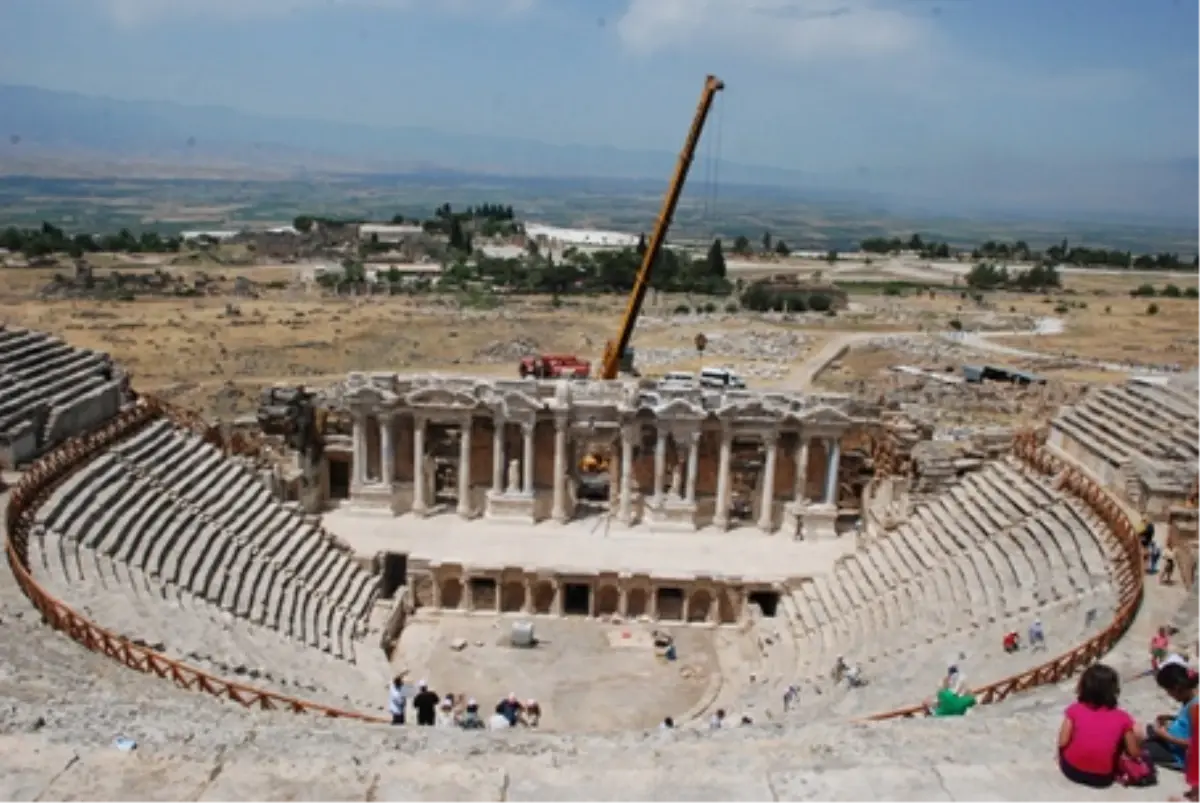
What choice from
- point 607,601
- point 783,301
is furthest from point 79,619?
point 783,301

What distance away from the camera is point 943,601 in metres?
26.5

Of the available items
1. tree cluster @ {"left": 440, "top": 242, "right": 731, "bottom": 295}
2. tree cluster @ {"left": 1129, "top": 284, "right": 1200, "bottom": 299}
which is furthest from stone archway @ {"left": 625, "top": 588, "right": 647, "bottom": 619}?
tree cluster @ {"left": 1129, "top": 284, "right": 1200, "bottom": 299}

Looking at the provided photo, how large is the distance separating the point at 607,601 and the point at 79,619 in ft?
55.4

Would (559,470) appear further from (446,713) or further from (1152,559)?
(1152,559)

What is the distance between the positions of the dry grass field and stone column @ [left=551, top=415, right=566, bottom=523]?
21.2m

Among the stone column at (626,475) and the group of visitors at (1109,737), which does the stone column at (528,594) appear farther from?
the group of visitors at (1109,737)

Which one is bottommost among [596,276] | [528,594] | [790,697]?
[528,594]

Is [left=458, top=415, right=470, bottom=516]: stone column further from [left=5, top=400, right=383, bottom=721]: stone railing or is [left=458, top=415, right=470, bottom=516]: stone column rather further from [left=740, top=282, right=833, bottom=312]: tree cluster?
[left=740, top=282, right=833, bottom=312]: tree cluster

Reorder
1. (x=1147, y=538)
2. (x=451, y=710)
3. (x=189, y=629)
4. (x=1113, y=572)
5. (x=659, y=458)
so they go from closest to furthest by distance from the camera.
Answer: (x=189, y=629) → (x=1113, y=572) → (x=1147, y=538) → (x=451, y=710) → (x=659, y=458)

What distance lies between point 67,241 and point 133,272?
29829 mm

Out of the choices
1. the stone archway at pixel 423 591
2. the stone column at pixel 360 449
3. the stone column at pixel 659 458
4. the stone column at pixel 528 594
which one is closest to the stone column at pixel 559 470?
the stone column at pixel 659 458

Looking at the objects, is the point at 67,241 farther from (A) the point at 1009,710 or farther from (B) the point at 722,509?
(A) the point at 1009,710

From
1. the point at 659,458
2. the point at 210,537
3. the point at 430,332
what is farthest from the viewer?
the point at 430,332

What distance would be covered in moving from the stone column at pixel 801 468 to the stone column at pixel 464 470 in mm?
11282
